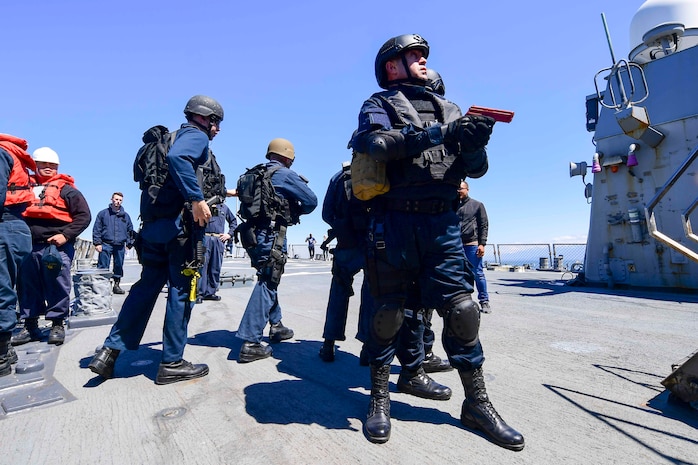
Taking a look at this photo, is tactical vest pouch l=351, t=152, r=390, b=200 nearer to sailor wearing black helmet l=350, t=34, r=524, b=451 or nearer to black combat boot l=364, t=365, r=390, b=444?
sailor wearing black helmet l=350, t=34, r=524, b=451

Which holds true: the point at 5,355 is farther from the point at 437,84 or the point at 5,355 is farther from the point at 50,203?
the point at 437,84

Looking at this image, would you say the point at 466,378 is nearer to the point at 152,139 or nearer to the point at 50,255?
the point at 152,139

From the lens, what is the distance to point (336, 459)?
1590mm

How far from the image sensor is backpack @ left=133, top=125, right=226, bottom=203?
269 cm

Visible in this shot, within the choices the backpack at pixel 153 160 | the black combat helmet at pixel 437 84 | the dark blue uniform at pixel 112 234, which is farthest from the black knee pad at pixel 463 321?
the dark blue uniform at pixel 112 234

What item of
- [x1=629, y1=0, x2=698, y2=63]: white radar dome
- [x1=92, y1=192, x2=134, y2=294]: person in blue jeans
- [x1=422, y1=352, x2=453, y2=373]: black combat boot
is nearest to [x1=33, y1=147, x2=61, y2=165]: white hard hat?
[x1=92, y1=192, x2=134, y2=294]: person in blue jeans

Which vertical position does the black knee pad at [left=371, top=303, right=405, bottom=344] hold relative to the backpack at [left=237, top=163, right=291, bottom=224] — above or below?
below

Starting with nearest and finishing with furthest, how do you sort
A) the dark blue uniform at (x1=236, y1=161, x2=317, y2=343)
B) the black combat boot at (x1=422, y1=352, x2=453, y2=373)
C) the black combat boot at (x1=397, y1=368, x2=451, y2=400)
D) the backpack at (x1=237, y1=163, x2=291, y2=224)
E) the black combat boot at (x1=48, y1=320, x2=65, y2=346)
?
the black combat boot at (x1=397, y1=368, x2=451, y2=400)
the black combat boot at (x1=422, y1=352, x2=453, y2=373)
the dark blue uniform at (x1=236, y1=161, x2=317, y2=343)
the backpack at (x1=237, y1=163, x2=291, y2=224)
the black combat boot at (x1=48, y1=320, x2=65, y2=346)

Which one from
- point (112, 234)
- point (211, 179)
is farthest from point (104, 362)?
point (112, 234)

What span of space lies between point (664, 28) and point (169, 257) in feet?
35.2

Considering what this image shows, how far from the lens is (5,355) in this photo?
280cm

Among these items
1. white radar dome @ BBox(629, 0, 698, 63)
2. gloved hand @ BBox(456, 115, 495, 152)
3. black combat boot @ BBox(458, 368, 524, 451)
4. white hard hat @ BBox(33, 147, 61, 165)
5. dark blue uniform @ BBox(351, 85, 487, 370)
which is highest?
white radar dome @ BBox(629, 0, 698, 63)

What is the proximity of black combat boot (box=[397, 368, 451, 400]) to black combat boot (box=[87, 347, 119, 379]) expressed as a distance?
2.09m

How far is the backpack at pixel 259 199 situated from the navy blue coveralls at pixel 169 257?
0.60 meters
